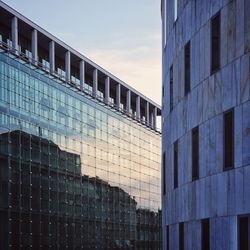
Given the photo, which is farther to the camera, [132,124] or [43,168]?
[132,124]

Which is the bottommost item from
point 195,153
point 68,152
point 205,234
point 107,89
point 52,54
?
point 205,234

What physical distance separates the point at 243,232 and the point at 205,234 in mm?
3509

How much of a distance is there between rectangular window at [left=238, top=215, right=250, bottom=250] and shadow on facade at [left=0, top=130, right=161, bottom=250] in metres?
37.0

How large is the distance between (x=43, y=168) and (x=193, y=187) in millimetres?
39766

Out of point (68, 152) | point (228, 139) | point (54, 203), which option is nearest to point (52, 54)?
point (68, 152)

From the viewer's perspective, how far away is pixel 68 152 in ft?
223

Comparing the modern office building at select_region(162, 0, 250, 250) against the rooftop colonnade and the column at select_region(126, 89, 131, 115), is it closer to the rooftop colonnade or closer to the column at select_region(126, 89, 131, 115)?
the rooftop colonnade

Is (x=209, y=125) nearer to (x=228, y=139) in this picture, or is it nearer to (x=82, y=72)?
(x=228, y=139)

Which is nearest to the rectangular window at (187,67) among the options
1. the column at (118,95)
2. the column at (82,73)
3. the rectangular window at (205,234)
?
the rectangular window at (205,234)

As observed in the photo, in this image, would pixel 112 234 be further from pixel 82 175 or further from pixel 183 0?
pixel 183 0

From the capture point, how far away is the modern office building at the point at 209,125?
747 inches

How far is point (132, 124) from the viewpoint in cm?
8812

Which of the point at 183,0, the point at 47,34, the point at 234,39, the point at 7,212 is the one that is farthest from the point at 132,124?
the point at 234,39

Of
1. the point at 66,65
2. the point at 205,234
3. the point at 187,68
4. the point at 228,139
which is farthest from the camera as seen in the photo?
the point at 66,65
